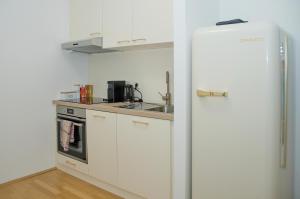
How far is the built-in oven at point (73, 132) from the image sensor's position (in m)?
2.60

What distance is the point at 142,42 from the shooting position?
7.36ft

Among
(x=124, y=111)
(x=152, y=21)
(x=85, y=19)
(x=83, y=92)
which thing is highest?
(x=85, y=19)

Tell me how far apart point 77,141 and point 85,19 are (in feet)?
4.71

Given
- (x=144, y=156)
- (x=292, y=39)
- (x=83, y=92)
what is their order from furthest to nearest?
(x=83, y=92) → (x=144, y=156) → (x=292, y=39)

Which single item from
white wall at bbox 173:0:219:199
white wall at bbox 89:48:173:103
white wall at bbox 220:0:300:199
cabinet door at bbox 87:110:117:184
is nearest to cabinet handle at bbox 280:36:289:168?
white wall at bbox 220:0:300:199

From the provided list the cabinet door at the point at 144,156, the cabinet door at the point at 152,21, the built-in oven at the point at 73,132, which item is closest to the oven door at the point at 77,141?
the built-in oven at the point at 73,132

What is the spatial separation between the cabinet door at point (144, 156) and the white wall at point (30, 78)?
1199 mm

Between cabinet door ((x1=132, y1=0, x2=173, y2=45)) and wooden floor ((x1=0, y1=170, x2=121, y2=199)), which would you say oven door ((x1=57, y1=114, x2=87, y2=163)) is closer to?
wooden floor ((x1=0, y1=170, x2=121, y2=199))

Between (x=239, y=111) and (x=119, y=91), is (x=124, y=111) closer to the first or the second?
(x=119, y=91)

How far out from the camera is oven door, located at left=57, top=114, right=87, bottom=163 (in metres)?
2.59

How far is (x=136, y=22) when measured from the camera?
2281mm

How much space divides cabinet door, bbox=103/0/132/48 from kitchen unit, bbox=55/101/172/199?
A: 2.26ft

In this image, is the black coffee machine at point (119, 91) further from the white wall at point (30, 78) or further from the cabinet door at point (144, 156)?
the white wall at point (30, 78)

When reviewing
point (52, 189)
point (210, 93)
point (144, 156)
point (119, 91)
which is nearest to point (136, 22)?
point (119, 91)
